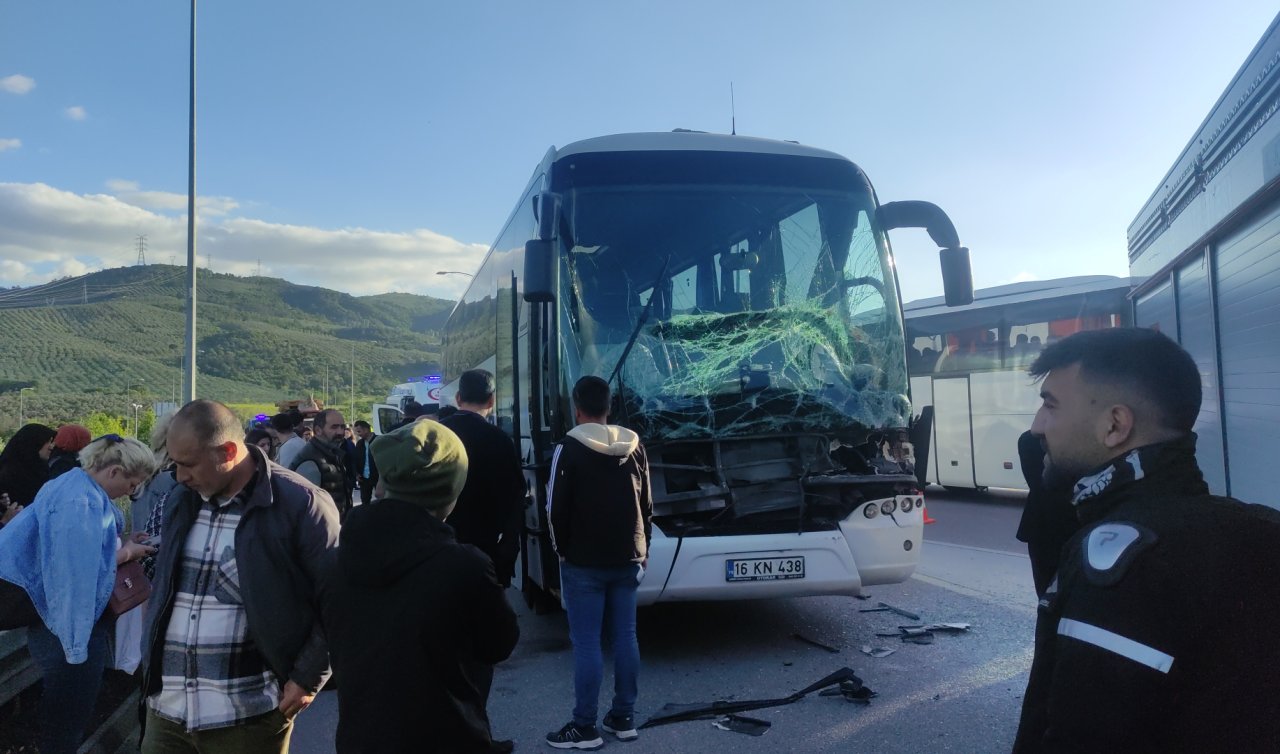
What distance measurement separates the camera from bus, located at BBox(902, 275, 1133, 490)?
580 inches

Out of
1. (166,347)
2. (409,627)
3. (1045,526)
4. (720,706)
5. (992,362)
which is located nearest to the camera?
(409,627)

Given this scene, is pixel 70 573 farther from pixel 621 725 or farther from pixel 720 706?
pixel 720 706

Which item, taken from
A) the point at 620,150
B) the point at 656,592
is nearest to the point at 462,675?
the point at 656,592

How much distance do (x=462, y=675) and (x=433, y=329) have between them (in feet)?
617

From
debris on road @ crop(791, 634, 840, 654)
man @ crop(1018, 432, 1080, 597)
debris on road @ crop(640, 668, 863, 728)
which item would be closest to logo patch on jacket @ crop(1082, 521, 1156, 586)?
man @ crop(1018, 432, 1080, 597)

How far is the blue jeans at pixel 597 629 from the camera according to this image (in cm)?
480

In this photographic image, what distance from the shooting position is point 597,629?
4898 mm

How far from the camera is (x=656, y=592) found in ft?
20.0

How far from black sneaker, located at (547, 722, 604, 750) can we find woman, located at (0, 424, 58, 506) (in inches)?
163

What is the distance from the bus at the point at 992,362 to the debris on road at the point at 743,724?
33.9ft

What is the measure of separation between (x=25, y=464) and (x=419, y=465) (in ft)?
17.0

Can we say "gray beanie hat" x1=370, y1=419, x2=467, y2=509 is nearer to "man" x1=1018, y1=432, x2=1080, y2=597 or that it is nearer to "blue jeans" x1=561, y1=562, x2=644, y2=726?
"blue jeans" x1=561, y1=562, x2=644, y2=726

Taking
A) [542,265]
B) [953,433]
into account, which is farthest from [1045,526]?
[953,433]

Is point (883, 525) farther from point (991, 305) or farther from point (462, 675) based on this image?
point (991, 305)
